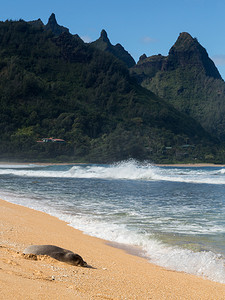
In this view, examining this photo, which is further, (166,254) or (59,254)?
(166,254)

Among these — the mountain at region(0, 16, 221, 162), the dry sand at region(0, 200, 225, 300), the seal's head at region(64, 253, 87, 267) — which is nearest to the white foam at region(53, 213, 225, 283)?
the dry sand at region(0, 200, 225, 300)

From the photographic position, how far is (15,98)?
120 metres

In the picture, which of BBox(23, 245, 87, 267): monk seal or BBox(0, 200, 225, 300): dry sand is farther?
BBox(23, 245, 87, 267): monk seal

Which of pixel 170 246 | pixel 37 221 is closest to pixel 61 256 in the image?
pixel 170 246

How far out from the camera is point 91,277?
4785 mm

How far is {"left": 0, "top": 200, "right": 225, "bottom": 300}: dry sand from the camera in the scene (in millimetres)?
3840

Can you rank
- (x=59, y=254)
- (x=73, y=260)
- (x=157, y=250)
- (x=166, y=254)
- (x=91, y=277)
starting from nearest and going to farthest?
(x=91, y=277), (x=73, y=260), (x=59, y=254), (x=166, y=254), (x=157, y=250)

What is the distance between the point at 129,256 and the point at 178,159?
4635 inches

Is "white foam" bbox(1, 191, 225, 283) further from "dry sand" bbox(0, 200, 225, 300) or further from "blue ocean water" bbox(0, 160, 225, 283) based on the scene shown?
"dry sand" bbox(0, 200, 225, 300)

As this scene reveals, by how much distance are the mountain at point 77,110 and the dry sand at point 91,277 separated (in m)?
89.1

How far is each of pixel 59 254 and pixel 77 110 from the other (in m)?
122

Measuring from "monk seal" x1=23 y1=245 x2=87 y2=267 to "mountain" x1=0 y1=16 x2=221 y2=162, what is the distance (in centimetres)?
8989

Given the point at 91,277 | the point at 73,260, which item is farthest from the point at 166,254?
the point at 91,277

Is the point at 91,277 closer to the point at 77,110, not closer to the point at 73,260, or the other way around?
the point at 73,260
